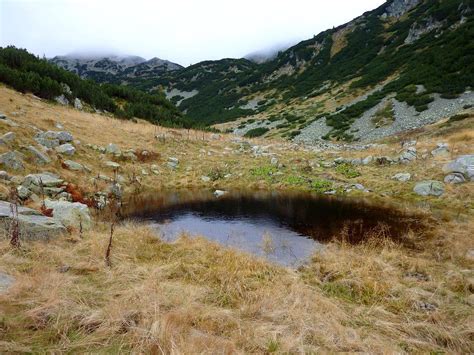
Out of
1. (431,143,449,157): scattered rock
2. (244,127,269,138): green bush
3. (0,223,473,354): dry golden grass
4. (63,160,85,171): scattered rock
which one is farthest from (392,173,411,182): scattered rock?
(244,127,269,138): green bush

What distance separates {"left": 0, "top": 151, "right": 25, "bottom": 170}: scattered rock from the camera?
Result: 15297 millimetres

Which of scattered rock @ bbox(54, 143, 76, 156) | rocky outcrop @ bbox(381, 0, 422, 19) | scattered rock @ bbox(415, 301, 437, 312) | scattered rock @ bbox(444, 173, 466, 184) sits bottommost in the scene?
scattered rock @ bbox(415, 301, 437, 312)

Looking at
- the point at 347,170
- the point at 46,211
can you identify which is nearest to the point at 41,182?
the point at 46,211

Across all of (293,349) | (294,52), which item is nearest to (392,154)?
(293,349)

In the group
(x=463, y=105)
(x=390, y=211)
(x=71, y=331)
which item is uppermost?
(x=463, y=105)

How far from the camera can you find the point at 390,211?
15062mm

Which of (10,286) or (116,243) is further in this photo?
(116,243)

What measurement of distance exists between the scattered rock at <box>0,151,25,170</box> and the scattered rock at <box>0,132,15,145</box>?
4.57 feet

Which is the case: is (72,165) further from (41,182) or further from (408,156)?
(408,156)

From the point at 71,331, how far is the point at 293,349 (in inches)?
135

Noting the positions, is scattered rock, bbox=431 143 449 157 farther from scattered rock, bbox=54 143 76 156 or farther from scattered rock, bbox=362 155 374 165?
scattered rock, bbox=54 143 76 156

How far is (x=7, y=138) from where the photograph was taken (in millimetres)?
17172

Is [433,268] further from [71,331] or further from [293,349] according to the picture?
[71,331]

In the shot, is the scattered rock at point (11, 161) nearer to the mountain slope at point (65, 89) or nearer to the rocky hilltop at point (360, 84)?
the mountain slope at point (65, 89)
